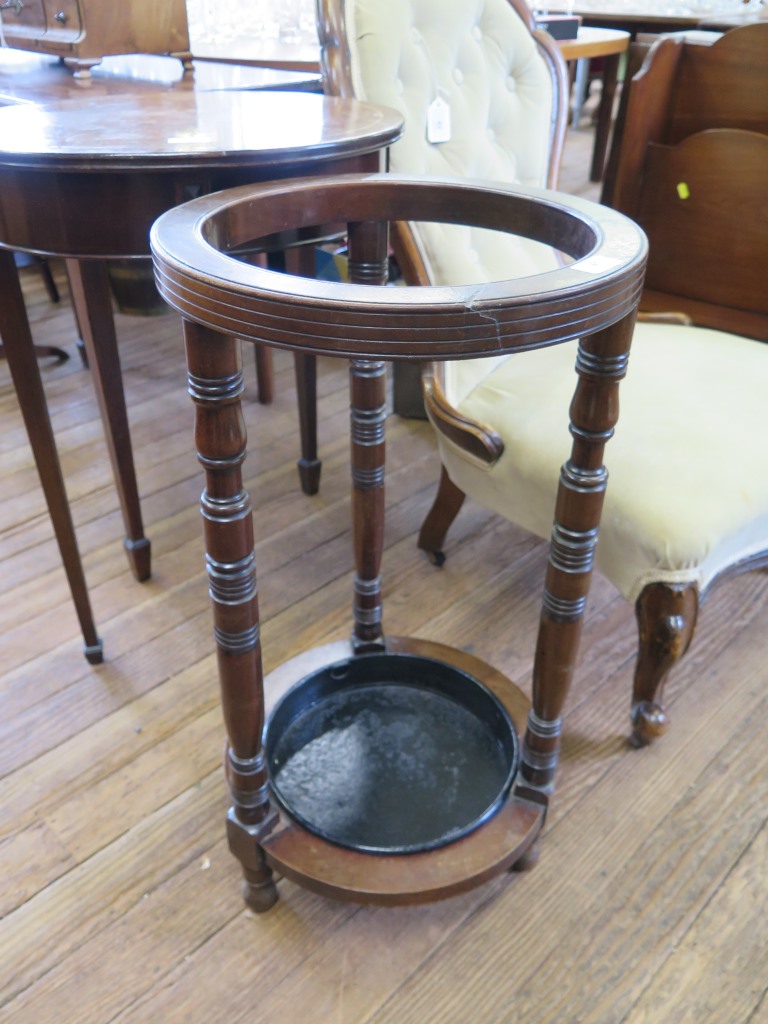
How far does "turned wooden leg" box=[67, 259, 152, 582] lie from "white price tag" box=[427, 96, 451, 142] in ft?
1.82

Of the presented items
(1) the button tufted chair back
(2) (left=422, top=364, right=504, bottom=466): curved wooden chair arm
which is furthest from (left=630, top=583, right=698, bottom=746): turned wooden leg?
(1) the button tufted chair back

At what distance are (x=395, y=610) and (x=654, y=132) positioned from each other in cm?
113

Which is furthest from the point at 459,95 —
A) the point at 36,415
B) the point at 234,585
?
the point at 234,585

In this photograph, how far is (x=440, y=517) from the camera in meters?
1.48

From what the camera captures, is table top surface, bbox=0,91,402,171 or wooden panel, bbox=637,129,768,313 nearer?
table top surface, bbox=0,91,402,171

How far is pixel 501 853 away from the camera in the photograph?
883 millimetres

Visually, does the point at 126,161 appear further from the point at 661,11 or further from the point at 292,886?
the point at 661,11

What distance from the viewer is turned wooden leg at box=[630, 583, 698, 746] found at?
1.00 meters

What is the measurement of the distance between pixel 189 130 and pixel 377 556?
0.57 metres

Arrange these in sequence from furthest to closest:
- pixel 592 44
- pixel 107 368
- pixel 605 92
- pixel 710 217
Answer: pixel 605 92 → pixel 592 44 → pixel 710 217 → pixel 107 368

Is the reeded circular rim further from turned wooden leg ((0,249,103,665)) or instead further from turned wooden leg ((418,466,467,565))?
turned wooden leg ((418,466,467,565))

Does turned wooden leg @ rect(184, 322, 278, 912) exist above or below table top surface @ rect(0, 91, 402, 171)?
below

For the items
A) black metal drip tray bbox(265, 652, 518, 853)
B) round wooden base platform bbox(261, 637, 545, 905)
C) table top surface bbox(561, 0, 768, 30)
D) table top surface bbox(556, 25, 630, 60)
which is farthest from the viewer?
table top surface bbox(561, 0, 768, 30)

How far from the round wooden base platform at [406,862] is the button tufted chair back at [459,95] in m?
0.64
